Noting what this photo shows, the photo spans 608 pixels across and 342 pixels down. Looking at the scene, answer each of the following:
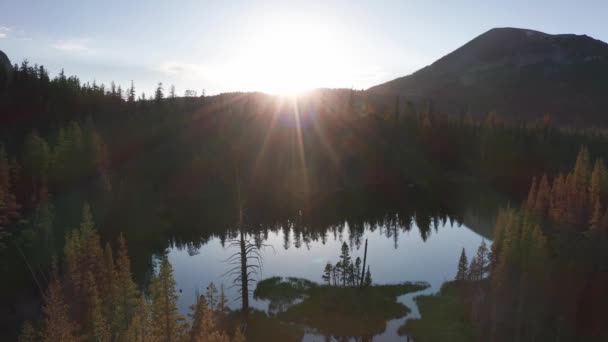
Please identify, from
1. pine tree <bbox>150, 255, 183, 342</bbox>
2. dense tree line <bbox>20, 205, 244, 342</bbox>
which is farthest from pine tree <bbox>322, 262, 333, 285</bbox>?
pine tree <bbox>150, 255, 183, 342</bbox>

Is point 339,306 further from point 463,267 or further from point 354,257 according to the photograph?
point 354,257

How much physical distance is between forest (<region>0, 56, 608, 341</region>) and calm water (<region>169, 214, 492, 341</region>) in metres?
2.29

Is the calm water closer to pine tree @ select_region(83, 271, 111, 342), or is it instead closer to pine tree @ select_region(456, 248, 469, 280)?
pine tree @ select_region(456, 248, 469, 280)

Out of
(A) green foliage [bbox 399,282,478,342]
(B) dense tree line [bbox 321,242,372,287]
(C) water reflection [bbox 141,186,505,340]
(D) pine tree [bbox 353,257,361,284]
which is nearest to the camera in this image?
(A) green foliage [bbox 399,282,478,342]

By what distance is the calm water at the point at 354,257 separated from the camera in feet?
169

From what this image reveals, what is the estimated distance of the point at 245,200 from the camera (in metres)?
58.4

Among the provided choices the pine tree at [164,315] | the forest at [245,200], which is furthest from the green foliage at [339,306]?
the pine tree at [164,315]

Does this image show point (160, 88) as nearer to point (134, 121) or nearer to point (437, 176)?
point (134, 121)

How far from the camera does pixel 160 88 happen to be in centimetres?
17300

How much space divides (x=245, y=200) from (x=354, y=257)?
58.1 ft

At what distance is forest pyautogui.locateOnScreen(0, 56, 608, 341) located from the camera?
3638 centimetres

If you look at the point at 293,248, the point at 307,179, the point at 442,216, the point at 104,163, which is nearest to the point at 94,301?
the point at 293,248

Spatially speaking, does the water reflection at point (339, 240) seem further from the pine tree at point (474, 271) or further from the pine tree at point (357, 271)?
the pine tree at point (474, 271)

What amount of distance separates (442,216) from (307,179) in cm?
4288
